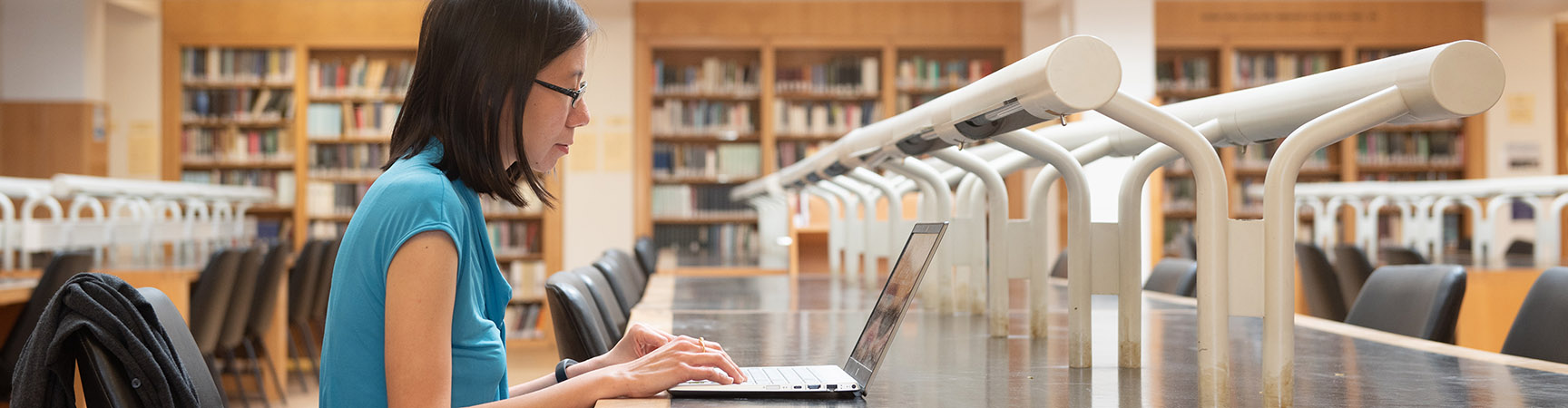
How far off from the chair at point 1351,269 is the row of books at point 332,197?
558cm

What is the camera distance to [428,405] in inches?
39.1

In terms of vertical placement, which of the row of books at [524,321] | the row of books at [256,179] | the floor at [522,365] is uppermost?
the row of books at [256,179]

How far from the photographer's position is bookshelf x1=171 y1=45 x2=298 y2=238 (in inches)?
280

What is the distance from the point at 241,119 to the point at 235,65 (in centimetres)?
34

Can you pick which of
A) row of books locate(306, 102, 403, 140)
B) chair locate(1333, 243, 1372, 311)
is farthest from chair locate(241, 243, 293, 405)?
chair locate(1333, 243, 1372, 311)

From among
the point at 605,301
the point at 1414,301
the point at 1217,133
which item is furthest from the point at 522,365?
the point at 1217,133

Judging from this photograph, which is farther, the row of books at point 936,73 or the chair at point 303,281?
the row of books at point 936,73

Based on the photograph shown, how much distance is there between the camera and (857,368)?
123 cm

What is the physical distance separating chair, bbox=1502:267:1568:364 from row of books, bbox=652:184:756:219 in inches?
224

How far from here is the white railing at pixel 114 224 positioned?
13.2 feet

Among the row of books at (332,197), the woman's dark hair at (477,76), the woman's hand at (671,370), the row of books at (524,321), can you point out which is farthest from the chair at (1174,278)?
the row of books at (332,197)

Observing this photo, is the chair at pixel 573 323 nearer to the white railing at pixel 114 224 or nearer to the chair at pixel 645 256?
the chair at pixel 645 256

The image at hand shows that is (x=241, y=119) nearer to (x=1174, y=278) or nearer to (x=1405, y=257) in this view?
(x=1174, y=278)

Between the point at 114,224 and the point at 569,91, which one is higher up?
the point at 569,91
